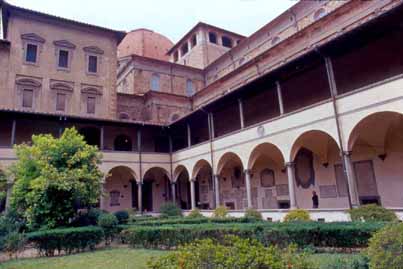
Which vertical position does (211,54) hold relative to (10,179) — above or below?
above

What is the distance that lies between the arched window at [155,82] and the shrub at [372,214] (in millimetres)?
23937

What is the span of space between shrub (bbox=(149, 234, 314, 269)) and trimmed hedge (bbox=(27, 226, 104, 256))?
8395 mm

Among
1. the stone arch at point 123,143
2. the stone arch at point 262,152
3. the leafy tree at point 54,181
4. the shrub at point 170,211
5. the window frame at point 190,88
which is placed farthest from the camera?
the window frame at point 190,88

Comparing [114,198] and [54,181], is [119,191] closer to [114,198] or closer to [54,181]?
[114,198]

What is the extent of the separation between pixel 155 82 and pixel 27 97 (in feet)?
39.7

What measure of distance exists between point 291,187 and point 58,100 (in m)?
19.6

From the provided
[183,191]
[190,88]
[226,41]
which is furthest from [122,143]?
[226,41]

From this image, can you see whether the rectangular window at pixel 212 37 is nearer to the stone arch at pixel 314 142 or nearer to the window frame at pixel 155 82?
the window frame at pixel 155 82

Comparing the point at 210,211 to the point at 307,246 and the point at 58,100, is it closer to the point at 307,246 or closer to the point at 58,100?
the point at 307,246

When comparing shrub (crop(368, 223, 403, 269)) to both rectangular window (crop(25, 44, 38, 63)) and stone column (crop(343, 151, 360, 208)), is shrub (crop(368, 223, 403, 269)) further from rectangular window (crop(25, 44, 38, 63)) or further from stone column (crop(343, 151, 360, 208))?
rectangular window (crop(25, 44, 38, 63))

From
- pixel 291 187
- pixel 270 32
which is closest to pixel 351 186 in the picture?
pixel 291 187

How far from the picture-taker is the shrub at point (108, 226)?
1288 cm

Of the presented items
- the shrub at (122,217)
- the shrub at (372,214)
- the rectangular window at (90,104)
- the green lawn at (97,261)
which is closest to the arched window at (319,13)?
the shrub at (372,214)

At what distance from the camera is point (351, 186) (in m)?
12.4
